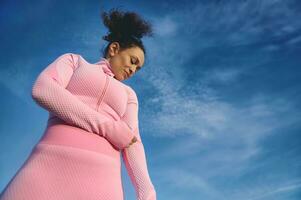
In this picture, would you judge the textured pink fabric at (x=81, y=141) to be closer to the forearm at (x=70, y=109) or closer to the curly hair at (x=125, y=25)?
the forearm at (x=70, y=109)

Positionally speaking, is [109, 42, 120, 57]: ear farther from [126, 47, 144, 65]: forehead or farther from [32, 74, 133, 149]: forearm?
[32, 74, 133, 149]: forearm

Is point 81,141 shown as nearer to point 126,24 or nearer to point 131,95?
point 131,95

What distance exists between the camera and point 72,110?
3.13 metres

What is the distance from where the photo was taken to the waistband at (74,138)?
3.08 meters

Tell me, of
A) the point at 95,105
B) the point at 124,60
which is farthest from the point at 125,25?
the point at 95,105

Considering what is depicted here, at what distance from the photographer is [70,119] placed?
3.13 metres

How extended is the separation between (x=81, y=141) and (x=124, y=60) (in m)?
1.21

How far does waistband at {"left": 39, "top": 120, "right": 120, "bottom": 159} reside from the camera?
308 centimetres

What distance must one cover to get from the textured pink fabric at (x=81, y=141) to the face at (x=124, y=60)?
0.29m

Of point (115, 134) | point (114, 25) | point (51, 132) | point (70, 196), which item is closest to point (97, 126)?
point (115, 134)

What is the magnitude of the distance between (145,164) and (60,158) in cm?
90

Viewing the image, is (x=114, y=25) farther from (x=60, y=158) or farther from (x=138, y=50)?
(x=60, y=158)

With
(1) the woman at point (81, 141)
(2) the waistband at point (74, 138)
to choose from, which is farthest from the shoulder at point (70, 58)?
(2) the waistband at point (74, 138)

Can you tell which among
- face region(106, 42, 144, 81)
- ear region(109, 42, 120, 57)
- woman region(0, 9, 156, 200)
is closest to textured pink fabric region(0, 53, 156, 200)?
woman region(0, 9, 156, 200)
